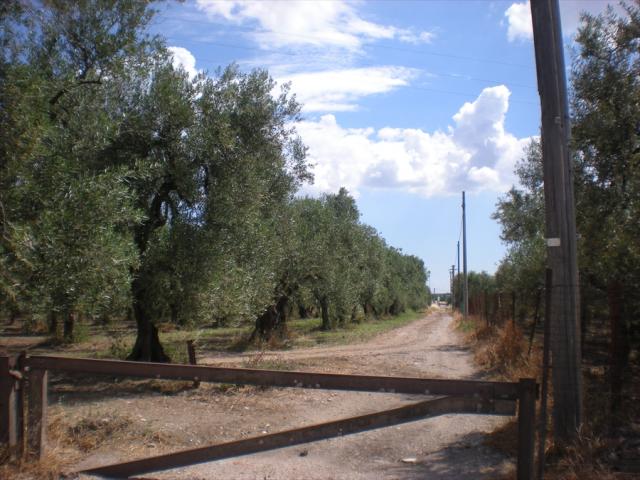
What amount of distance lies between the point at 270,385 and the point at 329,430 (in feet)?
2.03

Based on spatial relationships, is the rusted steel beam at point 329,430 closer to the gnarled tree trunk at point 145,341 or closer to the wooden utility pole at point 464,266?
the gnarled tree trunk at point 145,341

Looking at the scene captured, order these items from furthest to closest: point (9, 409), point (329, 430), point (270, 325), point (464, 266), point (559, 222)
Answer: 1. point (464, 266)
2. point (270, 325)
3. point (559, 222)
4. point (9, 409)
5. point (329, 430)

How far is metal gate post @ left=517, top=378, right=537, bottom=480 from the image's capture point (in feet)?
14.4

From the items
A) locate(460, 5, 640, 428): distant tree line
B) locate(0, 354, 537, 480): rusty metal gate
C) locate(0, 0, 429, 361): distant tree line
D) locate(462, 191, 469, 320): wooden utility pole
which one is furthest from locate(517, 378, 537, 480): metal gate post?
locate(462, 191, 469, 320): wooden utility pole

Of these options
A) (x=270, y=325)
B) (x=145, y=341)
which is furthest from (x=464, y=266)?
(x=145, y=341)

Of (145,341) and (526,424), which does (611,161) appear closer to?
(526,424)

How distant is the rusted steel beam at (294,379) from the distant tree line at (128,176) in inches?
109

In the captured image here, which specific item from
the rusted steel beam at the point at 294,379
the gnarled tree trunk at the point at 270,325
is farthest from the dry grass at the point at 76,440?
the gnarled tree trunk at the point at 270,325

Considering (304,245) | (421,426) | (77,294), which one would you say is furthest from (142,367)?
(304,245)

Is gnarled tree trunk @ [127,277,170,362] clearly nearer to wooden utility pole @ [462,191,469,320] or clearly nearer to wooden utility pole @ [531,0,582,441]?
wooden utility pole @ [531,0,582,441]

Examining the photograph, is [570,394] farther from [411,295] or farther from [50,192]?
[411,295]

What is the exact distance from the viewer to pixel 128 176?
10.7 meters

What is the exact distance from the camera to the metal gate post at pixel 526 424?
173 inches

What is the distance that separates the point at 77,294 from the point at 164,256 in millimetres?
3816
